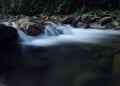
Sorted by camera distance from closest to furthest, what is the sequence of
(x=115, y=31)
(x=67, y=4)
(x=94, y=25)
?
(x=115, y=31) → (x=94, y=25) → (x=67, y=4)

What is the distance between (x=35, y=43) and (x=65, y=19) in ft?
12.6

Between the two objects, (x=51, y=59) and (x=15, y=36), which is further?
(x=15, y=36)

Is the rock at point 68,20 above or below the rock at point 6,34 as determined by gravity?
below

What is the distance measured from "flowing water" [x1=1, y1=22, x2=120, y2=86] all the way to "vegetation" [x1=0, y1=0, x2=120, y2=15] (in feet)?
10.6

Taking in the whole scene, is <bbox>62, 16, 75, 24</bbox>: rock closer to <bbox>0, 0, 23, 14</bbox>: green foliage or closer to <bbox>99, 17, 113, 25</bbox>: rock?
<bbox>99, 17, 113, 25</bbox>: rock

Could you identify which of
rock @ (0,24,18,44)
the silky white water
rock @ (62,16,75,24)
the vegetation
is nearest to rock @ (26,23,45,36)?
the silky white water

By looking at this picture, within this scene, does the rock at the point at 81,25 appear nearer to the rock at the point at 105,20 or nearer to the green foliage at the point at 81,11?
the rock at the point at 105,20

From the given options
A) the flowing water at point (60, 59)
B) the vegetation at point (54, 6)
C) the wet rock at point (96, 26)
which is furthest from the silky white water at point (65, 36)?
the vegetation at point (54, 6)

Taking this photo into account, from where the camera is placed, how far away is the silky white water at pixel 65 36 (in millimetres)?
8953

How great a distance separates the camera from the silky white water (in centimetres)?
895

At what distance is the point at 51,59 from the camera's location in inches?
254

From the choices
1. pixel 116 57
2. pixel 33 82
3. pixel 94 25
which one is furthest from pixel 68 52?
pixel 94 25

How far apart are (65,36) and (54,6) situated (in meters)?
5.71

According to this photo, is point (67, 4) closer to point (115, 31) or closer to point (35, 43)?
point (115, 31)
